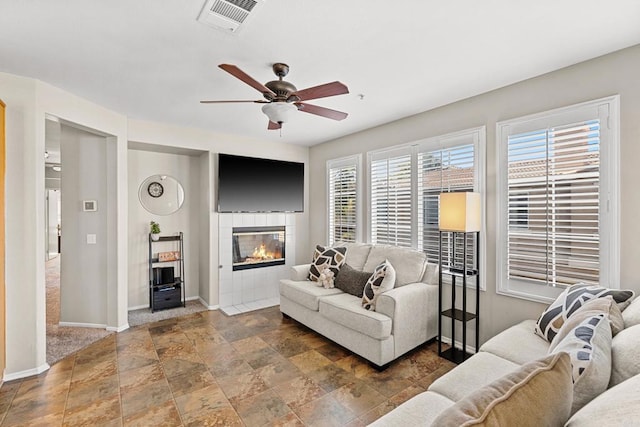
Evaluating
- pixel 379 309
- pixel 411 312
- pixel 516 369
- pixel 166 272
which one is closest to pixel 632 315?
pixel 516 369

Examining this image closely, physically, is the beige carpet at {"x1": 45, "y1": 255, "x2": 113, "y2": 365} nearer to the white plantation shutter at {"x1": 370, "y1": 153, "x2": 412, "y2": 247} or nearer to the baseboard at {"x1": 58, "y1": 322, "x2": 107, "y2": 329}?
the baseboard at {"x1": 58, "y1": 322, "x2": 107, "y2": 329}

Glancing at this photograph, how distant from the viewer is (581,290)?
2.12 m

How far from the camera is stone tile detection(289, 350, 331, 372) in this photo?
9.31ft

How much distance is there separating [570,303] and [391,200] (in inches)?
87.9

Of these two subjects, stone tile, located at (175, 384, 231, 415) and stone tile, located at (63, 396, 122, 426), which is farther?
stone tile, located at (175, 384, 231, 415)

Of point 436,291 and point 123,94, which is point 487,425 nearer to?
point 436,291

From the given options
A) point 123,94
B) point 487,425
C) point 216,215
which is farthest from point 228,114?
point 487,425

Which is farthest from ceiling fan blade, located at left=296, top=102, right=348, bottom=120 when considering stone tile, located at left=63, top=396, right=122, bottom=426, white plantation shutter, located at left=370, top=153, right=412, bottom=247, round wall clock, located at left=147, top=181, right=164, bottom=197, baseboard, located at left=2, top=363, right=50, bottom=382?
baseboard, located at left=2, top=363, right=50, bottom=382

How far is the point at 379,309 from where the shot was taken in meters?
2.88

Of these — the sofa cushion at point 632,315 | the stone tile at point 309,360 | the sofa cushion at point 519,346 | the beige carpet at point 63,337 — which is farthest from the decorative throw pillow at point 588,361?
the beige carpet at point 63,337

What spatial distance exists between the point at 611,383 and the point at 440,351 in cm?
200

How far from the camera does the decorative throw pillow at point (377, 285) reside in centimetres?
299

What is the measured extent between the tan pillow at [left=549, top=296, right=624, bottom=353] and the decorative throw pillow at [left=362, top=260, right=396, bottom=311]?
4.94 ft

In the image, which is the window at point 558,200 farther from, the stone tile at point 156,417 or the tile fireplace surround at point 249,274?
the tile fireplace surround at point 249,274
